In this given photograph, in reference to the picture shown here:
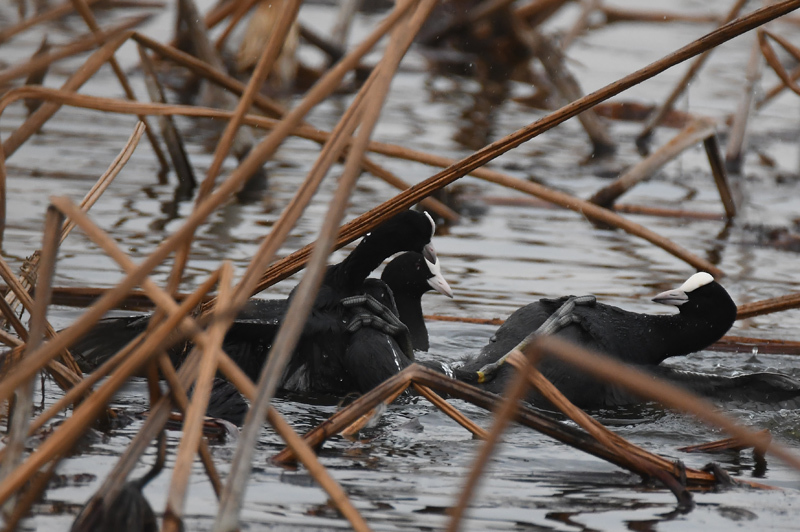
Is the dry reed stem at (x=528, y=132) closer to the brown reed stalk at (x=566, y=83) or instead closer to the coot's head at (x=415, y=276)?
the coot's head at (x=415, y=276)

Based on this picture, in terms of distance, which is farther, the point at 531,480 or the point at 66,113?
the point at 66,113

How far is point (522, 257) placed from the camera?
20.0 ft

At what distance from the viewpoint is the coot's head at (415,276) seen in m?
4.82

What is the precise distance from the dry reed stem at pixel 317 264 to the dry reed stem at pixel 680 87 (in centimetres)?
442

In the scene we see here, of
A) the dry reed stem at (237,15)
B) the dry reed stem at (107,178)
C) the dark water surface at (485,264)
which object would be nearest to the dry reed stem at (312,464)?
the dark water surface at (485,264)

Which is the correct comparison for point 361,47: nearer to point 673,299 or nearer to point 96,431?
point 96,431

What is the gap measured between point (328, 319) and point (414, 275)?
2.62ft

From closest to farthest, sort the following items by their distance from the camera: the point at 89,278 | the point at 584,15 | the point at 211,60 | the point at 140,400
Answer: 1. the point at 140,400
2. the point at 89,278
3. the point at 211,60
4. the point at 584,15

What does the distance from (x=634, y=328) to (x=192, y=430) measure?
238cm

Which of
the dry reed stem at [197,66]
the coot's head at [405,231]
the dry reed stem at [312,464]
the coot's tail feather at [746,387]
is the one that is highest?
the dry reed stem at [197,66]

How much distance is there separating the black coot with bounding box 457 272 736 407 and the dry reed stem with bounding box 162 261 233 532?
6.22 ft

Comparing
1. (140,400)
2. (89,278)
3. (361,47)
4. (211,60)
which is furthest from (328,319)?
(211,60)

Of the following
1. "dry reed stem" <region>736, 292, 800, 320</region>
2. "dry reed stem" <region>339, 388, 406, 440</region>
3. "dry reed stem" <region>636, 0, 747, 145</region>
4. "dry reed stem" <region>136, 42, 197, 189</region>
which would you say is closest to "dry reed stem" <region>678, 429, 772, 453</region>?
"dry reed stem" <region>339, 388, 406, 440</region>

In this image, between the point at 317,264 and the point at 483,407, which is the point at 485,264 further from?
the point at 317,264
